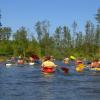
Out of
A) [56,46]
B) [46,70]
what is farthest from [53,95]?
[56,46]

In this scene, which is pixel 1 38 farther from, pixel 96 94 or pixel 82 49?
pixel 96 94

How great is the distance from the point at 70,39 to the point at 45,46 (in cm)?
1355

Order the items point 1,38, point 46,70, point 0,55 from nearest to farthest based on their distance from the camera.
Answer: point 46,70
point 0,55
point 1,38

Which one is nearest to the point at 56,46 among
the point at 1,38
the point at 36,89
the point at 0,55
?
the point at 1,38

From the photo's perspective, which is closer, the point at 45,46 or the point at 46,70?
the point at 46,70

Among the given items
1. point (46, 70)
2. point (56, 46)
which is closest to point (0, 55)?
point (56, 46)

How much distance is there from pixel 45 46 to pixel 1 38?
1657cm

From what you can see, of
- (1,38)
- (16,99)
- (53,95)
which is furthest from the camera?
(1,38)

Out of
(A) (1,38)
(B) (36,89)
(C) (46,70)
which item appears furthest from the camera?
(A) (1,38)

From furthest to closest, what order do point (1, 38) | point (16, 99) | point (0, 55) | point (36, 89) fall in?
point (1, 38), point (0, 55), point (36, 89), point (16, 99)

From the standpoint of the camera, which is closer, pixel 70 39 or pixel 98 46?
pixel 98 46

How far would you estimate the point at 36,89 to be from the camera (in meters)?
36.5

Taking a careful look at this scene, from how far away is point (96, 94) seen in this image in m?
32.6

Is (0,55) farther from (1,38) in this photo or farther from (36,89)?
(36,89)
